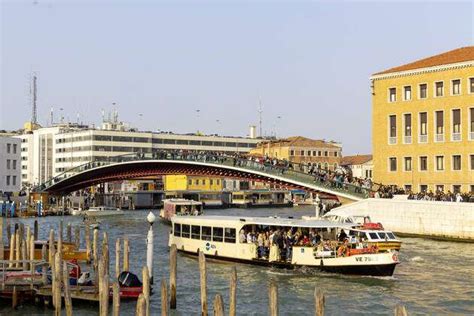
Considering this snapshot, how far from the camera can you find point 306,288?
22922 millimetres

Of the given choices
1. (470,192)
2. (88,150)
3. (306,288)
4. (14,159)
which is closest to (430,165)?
(470,192)

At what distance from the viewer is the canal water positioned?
781 inches

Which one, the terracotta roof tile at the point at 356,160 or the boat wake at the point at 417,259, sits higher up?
the terracotta roof tile at the point at 356,160

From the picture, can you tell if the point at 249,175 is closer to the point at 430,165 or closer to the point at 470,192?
the point at 430,165

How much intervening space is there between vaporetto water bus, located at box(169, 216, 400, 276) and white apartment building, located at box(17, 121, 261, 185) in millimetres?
82827

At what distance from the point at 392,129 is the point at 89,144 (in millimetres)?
71805

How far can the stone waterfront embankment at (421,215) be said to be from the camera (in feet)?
114

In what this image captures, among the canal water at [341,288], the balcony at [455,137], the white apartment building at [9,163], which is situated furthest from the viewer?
the white apartment building at [9,163]

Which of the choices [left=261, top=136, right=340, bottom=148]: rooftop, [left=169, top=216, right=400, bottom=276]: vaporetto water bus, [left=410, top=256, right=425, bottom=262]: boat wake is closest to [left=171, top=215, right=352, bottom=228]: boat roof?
[left=169, top=216, right=400, bottom=276]: vaporetto water bus

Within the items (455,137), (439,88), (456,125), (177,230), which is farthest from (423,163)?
(177,230)

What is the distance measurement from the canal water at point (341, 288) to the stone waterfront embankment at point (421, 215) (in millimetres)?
3031

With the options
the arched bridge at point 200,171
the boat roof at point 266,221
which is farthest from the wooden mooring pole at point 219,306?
the arched bridge at point 200,171

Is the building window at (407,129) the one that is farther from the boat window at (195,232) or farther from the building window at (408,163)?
the boat window at (195,232)

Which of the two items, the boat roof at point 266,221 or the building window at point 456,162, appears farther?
the building window at point 456,162
